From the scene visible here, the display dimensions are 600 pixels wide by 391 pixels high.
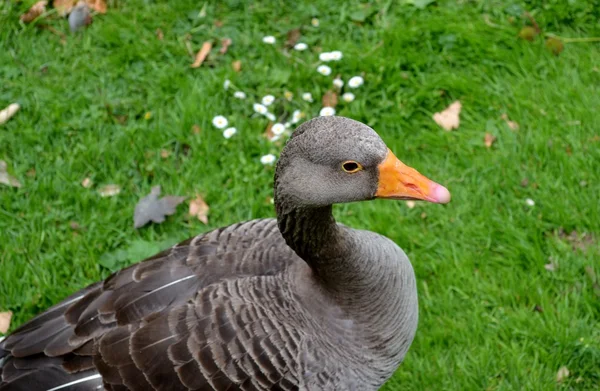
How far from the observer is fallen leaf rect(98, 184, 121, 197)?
469cm

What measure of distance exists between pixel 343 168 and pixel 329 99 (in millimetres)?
2307

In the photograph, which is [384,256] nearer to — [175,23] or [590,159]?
[590,159]

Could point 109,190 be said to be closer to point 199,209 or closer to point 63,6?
point 199,209

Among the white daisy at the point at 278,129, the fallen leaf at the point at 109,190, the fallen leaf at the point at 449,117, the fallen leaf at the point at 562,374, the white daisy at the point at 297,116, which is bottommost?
the fallen leaf at the point at 562,374

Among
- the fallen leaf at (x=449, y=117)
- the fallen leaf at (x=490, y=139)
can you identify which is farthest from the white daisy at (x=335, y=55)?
the fallen leaf at (x=490, y=139)

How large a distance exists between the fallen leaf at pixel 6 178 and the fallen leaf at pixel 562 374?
3.37 meters

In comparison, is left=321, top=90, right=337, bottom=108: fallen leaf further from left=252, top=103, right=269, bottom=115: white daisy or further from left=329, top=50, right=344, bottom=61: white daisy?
left=252, top=103, right=269, bottom=115: white daisy

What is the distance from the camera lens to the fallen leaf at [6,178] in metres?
4.73

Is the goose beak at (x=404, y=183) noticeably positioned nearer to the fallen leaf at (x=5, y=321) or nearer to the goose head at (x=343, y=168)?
the goose head at (x=343, y=168)

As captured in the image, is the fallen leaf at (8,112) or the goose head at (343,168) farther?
the fallen leaf at (8,112)

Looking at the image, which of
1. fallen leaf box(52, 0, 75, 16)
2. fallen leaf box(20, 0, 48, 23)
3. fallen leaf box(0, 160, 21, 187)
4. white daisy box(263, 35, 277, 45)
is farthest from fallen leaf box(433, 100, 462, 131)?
Result: fallen leaf box(20, 0, 48, 23)

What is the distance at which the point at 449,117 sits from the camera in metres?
4.86

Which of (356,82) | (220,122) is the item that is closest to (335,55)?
(356,82)

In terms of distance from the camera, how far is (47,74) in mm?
5301
